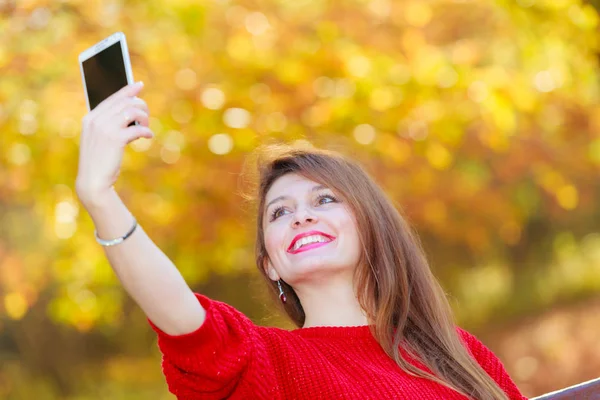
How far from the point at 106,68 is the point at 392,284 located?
37.2 inches

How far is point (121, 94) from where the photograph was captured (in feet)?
4.68

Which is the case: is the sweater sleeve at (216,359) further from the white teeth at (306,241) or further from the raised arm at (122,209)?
the white teeth at (306,241)

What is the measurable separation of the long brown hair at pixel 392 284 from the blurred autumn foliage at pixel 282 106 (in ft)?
3.06

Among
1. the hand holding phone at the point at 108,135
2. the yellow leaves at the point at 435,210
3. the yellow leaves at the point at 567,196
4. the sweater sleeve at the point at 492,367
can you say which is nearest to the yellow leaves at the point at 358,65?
the yellow leaves at the point at 435,210

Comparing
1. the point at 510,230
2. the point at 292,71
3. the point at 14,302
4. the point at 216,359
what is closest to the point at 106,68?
the point at 216,359

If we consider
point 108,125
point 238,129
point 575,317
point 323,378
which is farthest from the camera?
point 575,317

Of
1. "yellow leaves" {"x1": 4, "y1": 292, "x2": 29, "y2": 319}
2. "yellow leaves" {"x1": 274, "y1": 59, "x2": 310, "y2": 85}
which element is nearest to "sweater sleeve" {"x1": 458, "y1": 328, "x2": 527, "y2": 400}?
"yellow leaves" {"x1": 274, "y1": 59, "x2": 310, "y2": 85}

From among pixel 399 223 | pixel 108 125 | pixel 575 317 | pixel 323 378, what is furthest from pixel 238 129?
pixel 575 317

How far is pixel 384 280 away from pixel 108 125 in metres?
0.93

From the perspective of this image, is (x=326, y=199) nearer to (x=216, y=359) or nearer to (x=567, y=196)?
(x=216, y=359)

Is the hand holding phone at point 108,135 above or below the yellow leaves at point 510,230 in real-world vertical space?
above

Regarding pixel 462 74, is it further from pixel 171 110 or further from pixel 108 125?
pixel 108 125

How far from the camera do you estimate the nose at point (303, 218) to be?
201 centimetres

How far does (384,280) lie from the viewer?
2086mm
